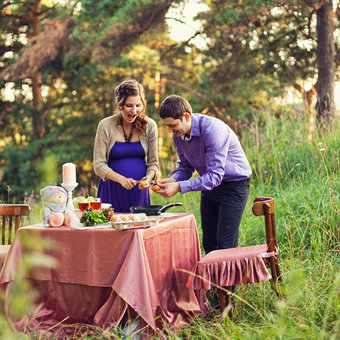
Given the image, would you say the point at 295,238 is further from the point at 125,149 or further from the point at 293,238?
the point at 125,149

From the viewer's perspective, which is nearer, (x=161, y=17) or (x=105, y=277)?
(x=105, y=277)

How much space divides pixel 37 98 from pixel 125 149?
9.89 meters

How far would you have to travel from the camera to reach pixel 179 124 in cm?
288

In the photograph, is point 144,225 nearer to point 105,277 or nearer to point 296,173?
point 105,277

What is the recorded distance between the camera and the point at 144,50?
11.3 meters

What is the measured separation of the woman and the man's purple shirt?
49cm

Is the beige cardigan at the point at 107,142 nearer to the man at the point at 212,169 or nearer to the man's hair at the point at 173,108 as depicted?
the man at the point at 212,169

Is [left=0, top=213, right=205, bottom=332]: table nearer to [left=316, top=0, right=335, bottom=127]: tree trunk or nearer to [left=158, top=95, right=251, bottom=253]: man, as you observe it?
[left=158, top=95, right=251, bottom=253]: man

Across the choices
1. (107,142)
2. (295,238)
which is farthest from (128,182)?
(295,238)

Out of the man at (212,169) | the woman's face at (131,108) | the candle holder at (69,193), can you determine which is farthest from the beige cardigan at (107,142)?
the candle holder at (69,193)

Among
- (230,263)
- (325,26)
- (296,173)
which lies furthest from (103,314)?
(325,26)

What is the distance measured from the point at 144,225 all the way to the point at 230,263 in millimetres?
554

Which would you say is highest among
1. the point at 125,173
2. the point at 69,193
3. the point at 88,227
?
the point at 125,173

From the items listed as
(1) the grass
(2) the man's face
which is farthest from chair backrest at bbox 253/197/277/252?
(2) the man's face
